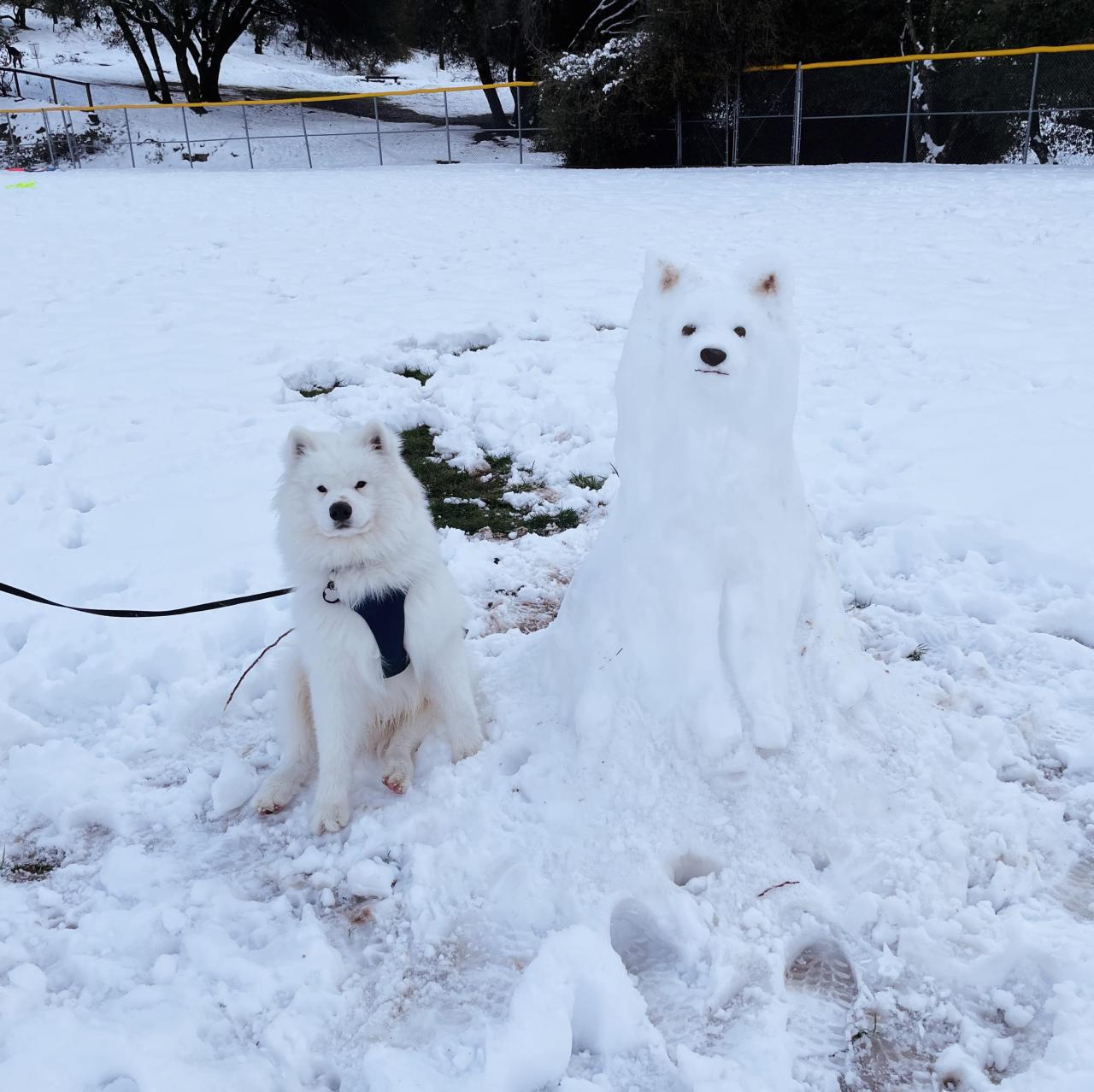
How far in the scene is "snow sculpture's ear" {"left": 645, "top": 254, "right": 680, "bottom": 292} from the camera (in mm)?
Answer: 2896

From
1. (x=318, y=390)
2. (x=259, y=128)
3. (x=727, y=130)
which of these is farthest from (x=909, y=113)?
(x=259, y=128)

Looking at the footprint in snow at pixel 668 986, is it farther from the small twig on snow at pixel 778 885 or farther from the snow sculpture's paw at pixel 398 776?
the snow sculpture's paw at pixel 398 776

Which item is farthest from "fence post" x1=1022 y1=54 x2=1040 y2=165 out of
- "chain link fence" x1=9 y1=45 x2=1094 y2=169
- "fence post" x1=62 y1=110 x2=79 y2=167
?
"fence post" x1=62 y1=110 x2=79 y2=167

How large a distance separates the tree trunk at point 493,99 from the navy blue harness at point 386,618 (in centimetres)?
2751

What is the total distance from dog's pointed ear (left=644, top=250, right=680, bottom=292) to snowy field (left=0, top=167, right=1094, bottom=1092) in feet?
2.23

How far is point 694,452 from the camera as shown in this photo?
2.88 metres

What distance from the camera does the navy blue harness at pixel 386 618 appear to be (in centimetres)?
316

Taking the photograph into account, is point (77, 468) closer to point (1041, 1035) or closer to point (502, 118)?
point (1041, 1035)

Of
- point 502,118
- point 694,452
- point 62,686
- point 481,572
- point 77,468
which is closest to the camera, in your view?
point 694,452

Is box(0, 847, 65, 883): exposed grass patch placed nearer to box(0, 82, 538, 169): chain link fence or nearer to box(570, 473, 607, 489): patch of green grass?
box(570, 473, 607, 489): patch of green grass

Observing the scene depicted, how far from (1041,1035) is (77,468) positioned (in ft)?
20.4

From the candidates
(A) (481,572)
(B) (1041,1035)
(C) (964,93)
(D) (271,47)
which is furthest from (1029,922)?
(D) (271,47)

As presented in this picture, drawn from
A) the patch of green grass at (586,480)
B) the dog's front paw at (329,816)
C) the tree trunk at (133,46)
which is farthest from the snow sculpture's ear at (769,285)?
the tree trunk at (133,46)

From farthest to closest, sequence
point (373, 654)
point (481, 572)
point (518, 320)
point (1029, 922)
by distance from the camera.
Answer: point (518, 320) < point (481, 572) < point (373, 654) < point (1029, 922)
